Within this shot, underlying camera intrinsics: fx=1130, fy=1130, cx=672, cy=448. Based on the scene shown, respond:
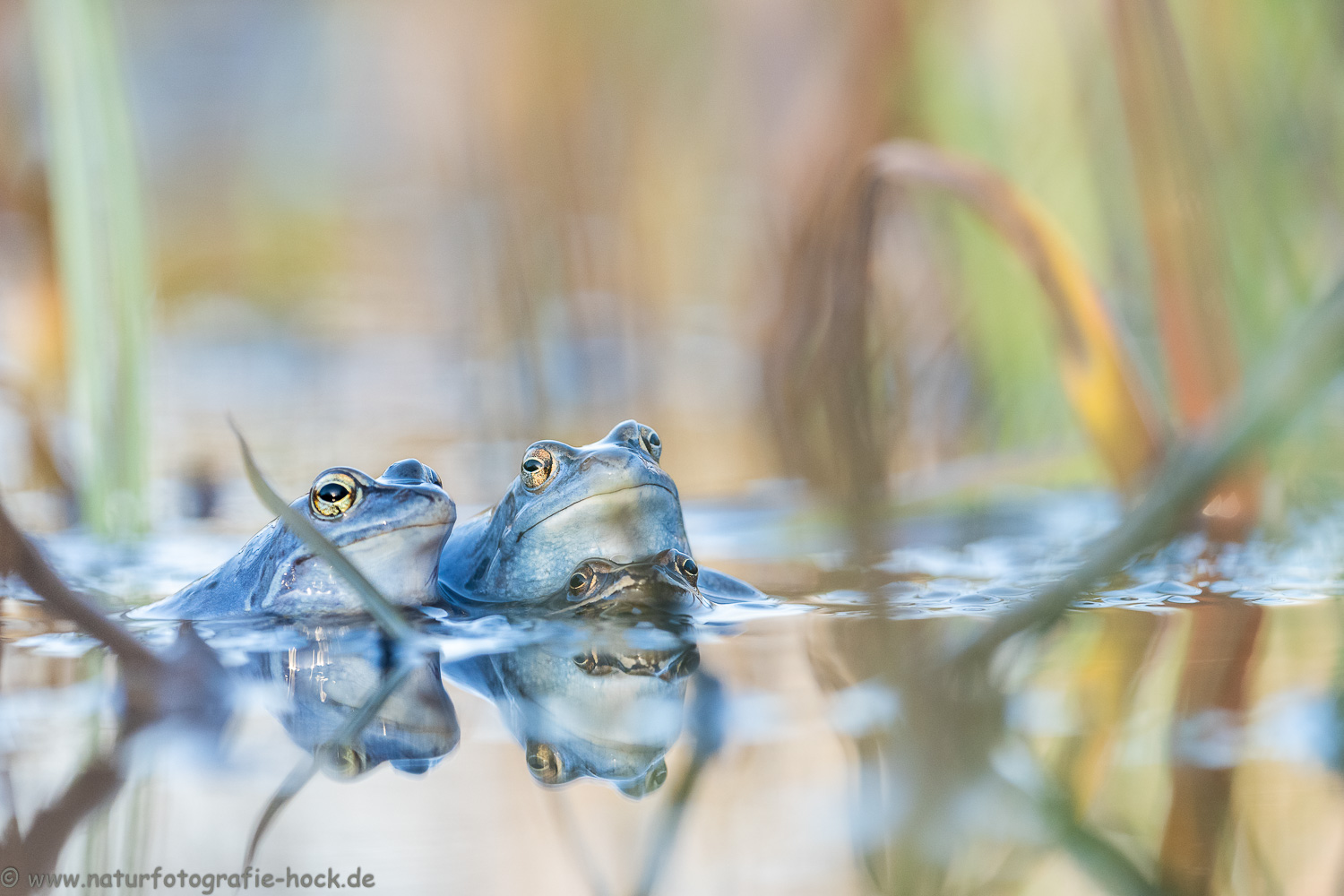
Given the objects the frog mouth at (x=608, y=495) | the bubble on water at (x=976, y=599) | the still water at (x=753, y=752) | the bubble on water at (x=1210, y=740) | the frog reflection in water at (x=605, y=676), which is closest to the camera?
the still water at (x=753, y=752)

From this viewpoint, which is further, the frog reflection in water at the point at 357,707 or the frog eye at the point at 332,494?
the frog eye at the point at 332,494

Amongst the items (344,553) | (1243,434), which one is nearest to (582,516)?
(344,553)

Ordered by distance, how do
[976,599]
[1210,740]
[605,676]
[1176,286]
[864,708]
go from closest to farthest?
[1210,740]
[864,708]
[605,676]
[976,599]
[1176,286]

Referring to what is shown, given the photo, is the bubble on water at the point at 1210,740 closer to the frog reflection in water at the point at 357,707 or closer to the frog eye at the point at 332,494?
the frog reflection in water at the point at 357,707

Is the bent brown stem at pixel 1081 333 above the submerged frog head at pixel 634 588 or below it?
above

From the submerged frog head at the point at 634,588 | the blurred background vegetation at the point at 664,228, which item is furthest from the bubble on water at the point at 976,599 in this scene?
the submerged frog head at the point at 634,588

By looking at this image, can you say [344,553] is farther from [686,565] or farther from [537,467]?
[686,565]

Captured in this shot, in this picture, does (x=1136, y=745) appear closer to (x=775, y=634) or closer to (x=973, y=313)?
Answer: (x=775, y=634)

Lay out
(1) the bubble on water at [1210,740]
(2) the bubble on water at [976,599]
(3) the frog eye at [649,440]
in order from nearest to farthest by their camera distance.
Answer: (1) the bubble on water at [1210,740] < (2) the bubble on water at [976,599] < (3) the frog eye at [649,440]
